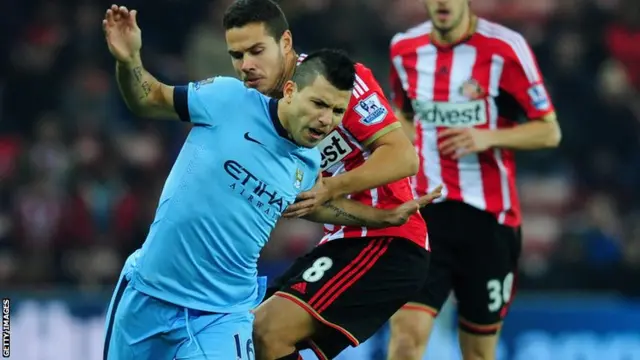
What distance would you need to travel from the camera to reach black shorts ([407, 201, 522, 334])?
6594 mm

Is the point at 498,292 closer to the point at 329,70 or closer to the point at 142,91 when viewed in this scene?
the point at 329,70

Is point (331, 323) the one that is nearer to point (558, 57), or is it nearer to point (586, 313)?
point (586, 313)

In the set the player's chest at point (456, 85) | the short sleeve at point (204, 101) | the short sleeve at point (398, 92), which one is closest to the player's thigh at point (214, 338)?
the short sleeve at point (204, 101)

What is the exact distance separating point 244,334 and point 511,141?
2.18m

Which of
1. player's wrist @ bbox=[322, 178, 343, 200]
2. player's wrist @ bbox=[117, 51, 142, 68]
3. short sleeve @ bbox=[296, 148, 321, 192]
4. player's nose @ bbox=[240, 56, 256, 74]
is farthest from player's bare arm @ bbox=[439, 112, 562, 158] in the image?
player's wrist @ bbox=[117, 51, 142, 68]

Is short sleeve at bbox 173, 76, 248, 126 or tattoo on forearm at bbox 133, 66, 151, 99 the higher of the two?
tattoo on forearm at bbox 133, 66, 151, 99

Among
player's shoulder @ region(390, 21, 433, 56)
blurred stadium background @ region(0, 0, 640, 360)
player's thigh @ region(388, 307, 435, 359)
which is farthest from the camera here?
blurred stadium background @ region(0, 0, 640, 360)

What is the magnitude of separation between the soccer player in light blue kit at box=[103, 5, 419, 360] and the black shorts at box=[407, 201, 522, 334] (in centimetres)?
188

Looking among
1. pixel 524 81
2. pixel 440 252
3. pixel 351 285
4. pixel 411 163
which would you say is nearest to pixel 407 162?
pixel 411 163

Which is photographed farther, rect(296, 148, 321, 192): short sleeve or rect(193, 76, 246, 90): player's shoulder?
rect(296, 148, 321, 192): short sleeve

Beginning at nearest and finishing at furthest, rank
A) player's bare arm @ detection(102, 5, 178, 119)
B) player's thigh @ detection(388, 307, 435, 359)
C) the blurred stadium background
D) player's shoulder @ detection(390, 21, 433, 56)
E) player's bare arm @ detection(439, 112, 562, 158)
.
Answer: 1. player's bare arm @ detection(102, 5, 178, 119)
2. player's thigh @ detection(388, 307, 435, 359)
3. player's bare arm @ detection(439, 112, 562, 158)
4. player's shoulder @ detection(390, 21, 433, 56)
5. the blurred stadium background

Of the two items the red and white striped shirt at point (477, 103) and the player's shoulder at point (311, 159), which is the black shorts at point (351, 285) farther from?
the red and white striped shirt at point (477, 103)

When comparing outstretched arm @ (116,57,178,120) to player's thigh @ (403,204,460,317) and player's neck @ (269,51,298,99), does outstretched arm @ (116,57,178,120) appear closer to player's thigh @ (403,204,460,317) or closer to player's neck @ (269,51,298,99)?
player's neck @ (269,51,298,99)

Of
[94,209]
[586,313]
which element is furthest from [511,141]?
[94,209]
